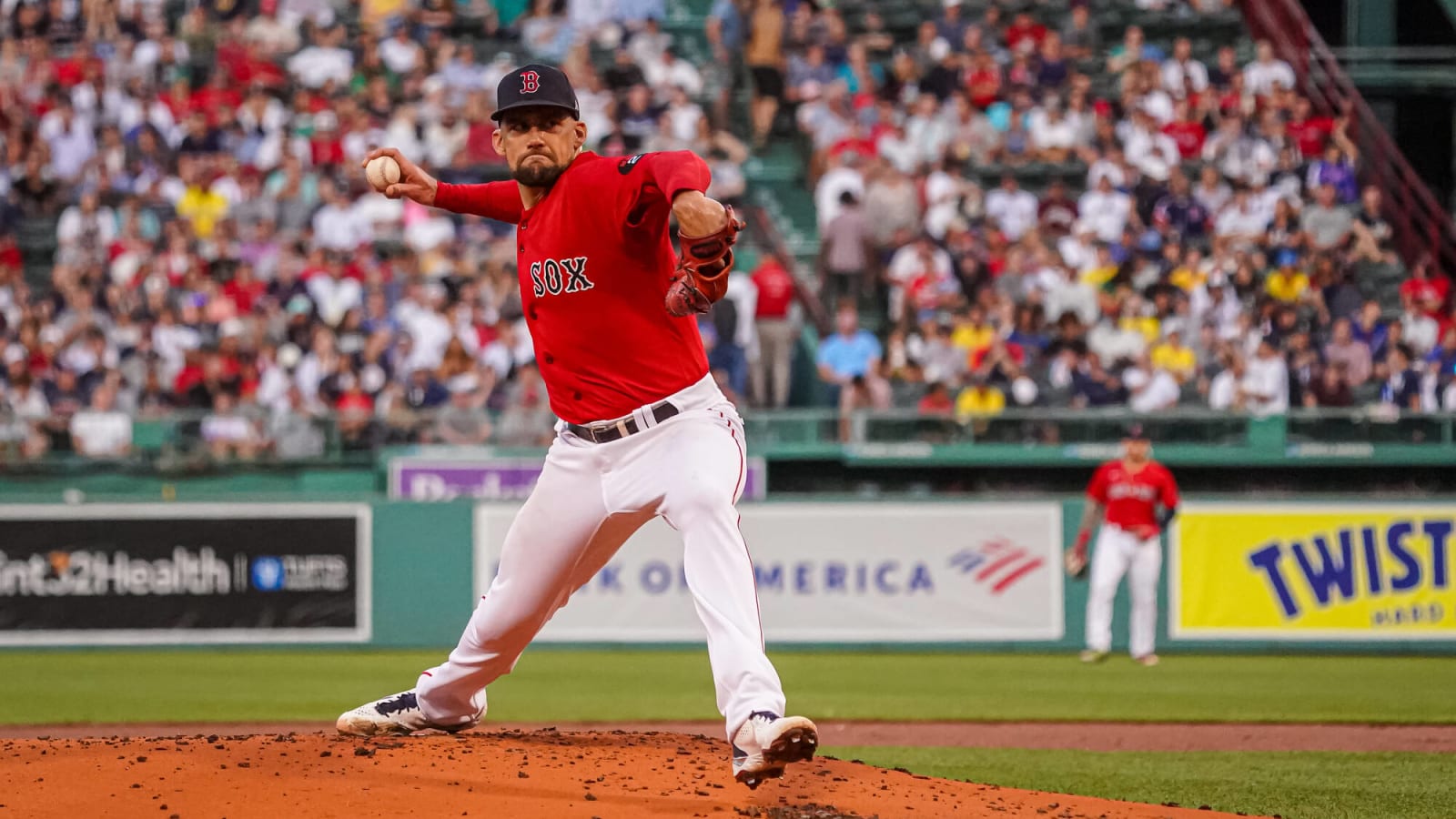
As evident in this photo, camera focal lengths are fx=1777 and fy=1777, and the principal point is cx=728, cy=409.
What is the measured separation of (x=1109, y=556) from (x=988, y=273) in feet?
14.7

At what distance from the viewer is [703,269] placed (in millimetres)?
5051

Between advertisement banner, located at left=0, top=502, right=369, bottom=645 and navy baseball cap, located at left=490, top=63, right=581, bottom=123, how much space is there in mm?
9116

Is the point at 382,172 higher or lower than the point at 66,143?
lower

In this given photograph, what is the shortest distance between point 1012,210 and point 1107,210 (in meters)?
0.97

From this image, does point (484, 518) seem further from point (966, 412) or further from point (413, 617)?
point (966, 412)

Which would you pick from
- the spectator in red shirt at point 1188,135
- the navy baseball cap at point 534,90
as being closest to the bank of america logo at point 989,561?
the spectator in red shirt at point 1188,135

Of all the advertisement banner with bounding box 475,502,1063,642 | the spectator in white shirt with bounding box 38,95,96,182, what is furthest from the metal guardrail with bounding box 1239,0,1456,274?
the spectator in white shirt with bounding box 38,95,96,182

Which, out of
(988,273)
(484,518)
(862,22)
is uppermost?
(862,22)

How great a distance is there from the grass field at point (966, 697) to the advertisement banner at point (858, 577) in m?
0.25

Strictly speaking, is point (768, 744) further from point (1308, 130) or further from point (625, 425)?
point (1308, 130)

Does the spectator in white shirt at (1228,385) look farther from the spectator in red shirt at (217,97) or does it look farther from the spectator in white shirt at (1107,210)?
the spectator in red shirt at (217,97)

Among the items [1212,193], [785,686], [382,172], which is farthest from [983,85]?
[382,172]

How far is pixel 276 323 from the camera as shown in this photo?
54.9 ft

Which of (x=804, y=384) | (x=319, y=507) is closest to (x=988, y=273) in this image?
(x=804, y=384)
